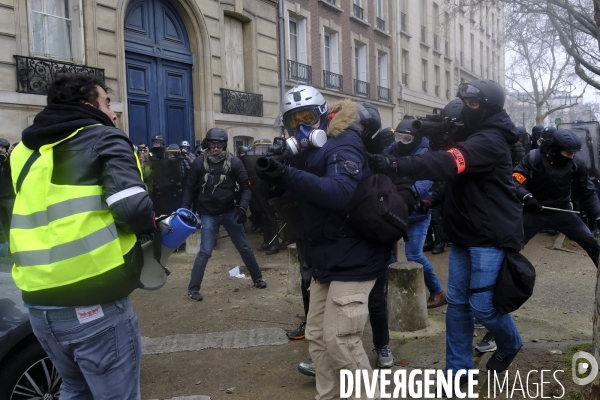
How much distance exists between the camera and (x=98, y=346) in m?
2.34

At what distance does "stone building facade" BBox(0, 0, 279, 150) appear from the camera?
1077 centimetres

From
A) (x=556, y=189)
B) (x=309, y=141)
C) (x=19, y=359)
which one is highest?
(x=309, y=141)

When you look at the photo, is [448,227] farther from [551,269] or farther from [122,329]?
[551,269]

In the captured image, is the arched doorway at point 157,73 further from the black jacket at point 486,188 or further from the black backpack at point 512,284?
the black backpack at point 512,284

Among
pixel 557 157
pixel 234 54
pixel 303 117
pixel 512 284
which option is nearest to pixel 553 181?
pixel 557 157

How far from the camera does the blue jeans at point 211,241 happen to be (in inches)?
267

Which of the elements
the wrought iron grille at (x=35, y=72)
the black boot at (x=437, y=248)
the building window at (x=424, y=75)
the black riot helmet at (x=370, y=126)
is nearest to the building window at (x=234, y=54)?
the wrought iron grille at (x=35, y=72)

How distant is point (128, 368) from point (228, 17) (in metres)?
15.5

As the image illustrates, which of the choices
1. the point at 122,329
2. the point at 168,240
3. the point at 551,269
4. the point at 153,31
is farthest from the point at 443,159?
the point at 153,31

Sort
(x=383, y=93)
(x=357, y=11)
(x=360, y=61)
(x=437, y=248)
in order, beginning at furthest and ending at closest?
(x=383, y=93) < (x=360, y=61) < (x=357, y=11) < (x=437, y=248)

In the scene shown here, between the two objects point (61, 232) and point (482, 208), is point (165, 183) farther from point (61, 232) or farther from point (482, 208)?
point (61, 232)

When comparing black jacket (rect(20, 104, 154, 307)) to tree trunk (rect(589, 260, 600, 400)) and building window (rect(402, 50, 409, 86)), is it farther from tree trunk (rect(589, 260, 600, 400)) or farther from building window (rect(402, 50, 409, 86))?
building window (rect(402, 50, 409, 86))

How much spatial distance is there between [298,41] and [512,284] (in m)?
18.2

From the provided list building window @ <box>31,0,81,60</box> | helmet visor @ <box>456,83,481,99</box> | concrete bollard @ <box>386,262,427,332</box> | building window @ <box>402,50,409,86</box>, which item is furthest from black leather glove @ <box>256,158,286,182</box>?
building window @ <box>402,50,409,86</box>
